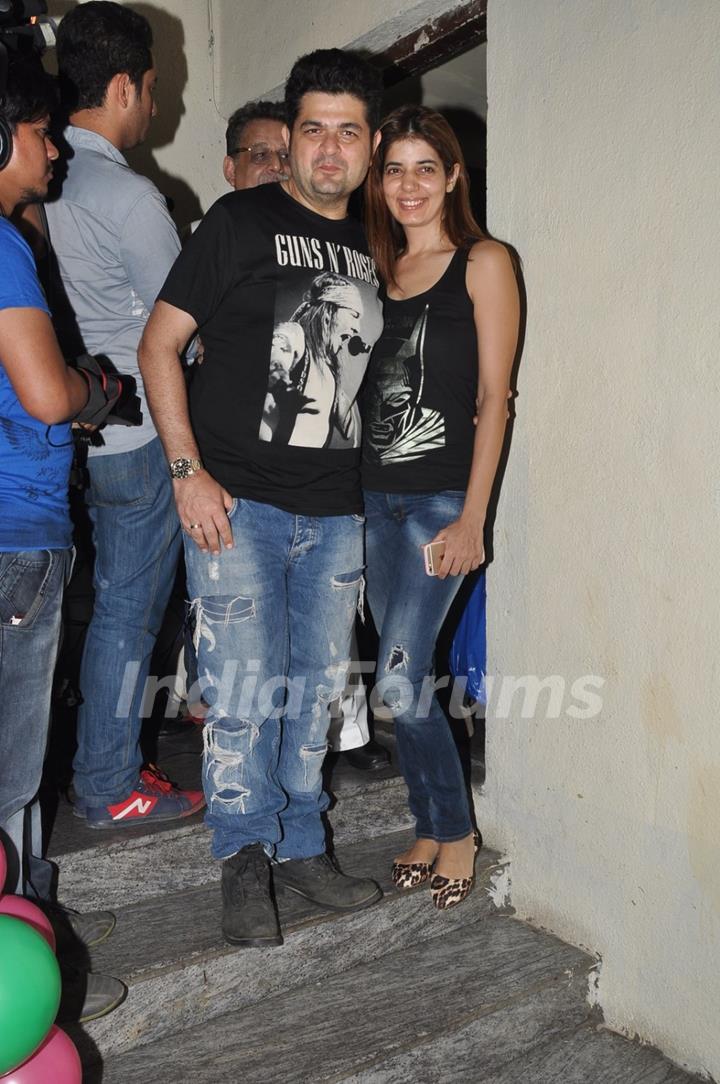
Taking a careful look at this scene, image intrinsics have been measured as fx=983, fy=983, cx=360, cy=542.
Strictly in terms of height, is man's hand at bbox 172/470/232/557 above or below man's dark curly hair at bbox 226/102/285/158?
below

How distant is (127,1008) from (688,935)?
118cm

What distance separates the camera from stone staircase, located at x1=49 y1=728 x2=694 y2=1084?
1916 mm

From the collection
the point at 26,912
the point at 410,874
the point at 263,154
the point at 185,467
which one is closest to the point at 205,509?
the point at 185,467

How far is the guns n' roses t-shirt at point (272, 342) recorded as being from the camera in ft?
6.36

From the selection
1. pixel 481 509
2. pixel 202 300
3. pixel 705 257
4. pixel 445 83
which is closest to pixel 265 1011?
pixel 481 509

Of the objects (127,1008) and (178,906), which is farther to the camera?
(178,906)

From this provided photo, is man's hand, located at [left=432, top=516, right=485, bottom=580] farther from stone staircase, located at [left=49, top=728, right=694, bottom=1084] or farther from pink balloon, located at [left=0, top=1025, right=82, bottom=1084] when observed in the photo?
pink balloon, located at [left=0, top=1025, right=82, bottom=1084]

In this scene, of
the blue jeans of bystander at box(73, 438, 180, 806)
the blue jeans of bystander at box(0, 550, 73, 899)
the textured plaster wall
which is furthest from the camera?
→ the blue jeans of bystander at box(73, 438, 180, 806)

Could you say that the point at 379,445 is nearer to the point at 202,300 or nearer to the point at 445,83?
the point at 202,300

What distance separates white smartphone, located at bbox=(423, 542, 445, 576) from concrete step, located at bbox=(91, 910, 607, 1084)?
80 centimetres

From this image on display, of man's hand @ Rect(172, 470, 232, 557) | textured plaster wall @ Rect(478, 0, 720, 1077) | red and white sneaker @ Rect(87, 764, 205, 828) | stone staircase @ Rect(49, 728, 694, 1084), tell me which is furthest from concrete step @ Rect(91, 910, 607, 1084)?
man's hand @ Rect(172, 470, 232, 557)

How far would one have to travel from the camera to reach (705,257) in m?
1.98

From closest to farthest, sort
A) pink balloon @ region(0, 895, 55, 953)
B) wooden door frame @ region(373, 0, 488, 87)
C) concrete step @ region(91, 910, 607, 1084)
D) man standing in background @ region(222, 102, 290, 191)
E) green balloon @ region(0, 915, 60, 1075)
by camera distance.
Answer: green balloon @ region(0, 915, 60, 1075)
pink balloon @ region(0, 895, 55, 953)
concrete step @ region(91, 910, 607, 1084)
wooden door frame @ region(373, 0, 488, 87)
man standing in background @ region(222, 102, 290, 191)

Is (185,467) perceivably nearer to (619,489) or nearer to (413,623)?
(413,623)
